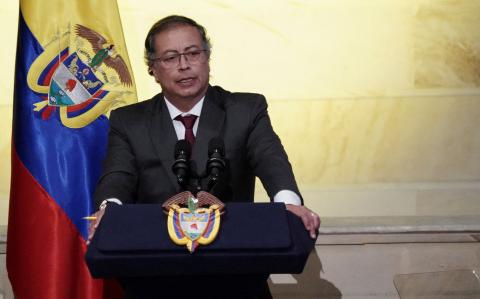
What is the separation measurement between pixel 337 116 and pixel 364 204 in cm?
59

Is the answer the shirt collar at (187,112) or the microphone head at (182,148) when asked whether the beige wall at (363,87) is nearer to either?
the shirt collar at (187,112)

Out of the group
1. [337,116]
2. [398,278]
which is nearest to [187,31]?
[398,278]

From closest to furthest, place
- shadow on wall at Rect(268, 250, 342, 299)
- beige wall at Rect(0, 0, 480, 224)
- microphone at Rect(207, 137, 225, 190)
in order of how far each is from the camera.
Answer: microphone at Rect(207, 137, 225, 190), shadow on wall at Rect(268, 250, 342, 299), beige wall at Rect(0, 0, 480, 224)

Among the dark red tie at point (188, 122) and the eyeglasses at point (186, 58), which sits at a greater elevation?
the eyeglasses at point (186, 58)

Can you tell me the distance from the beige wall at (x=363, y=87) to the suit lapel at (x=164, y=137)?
6.62 ft

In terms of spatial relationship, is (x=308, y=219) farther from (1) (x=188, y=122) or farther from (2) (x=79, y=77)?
(2) (x=79, y=77)

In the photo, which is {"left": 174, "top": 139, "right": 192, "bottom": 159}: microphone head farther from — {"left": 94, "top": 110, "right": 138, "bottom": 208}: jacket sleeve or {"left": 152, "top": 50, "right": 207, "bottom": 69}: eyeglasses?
{"left": 152, "top": 50, "right": 207, "bottom": 69}: eyeglasses

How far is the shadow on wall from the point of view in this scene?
4.05 m

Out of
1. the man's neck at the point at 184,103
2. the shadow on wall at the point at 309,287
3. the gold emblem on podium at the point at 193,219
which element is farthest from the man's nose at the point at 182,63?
the shadow on wall at the point at 309,287

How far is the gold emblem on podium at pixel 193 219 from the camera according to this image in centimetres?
191

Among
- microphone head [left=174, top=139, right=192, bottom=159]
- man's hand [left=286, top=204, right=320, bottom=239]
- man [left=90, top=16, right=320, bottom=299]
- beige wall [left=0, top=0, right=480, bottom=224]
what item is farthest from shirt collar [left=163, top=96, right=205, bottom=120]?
beige wall [left=0, top=0, right=480, bottom=224]

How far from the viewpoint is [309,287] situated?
4.05 m

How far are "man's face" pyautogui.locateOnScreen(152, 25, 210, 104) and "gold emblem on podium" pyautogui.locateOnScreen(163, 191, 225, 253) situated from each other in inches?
26.7

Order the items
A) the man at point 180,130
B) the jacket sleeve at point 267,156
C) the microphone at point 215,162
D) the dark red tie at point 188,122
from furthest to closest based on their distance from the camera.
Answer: the dark red tie at point 188,122, the man at point 180,130, the jacket sleeve at point 267,156, the microphone at point 215,162
